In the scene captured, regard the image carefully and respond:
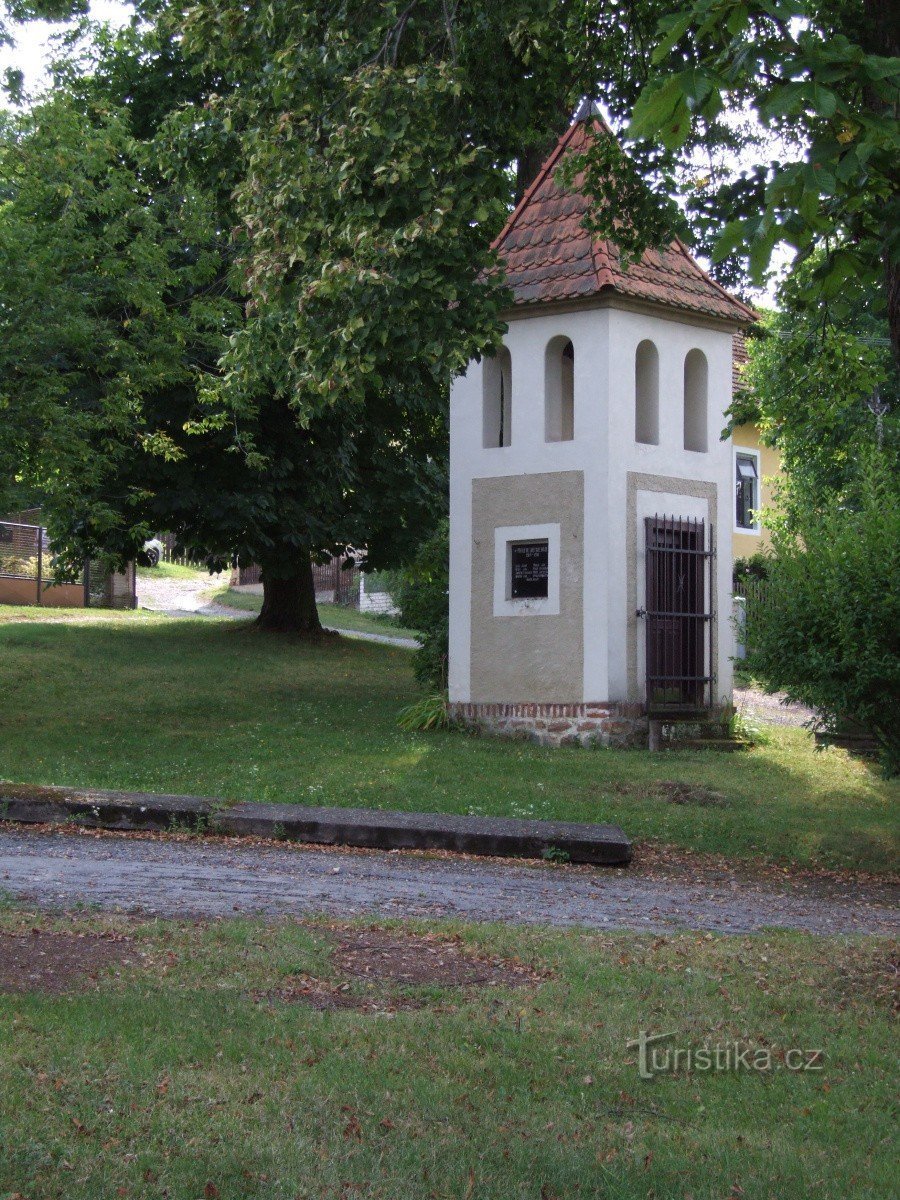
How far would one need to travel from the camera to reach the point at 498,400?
62.5 ft

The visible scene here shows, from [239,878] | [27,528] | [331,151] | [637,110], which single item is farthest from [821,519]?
[27,528]

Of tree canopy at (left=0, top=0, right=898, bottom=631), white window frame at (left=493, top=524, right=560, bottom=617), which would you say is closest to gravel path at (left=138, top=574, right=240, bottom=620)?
white window frame at (left=493, top=524, right=560, bottom=617)

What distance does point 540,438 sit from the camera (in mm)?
18109

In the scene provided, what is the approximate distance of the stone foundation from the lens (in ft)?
57.0

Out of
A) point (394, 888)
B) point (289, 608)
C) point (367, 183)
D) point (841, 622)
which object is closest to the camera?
point (394, 888)

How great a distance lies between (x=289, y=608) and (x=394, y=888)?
60.2 ft

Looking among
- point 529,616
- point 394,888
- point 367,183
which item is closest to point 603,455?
point 529,616

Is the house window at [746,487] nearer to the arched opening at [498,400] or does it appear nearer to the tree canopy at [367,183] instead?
the arched opening at [498,400]

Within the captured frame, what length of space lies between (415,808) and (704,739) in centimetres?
594

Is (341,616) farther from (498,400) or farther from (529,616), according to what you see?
(529,616)

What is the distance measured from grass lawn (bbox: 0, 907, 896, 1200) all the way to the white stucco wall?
422 inches

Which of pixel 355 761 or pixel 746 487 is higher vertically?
pixel 746 487

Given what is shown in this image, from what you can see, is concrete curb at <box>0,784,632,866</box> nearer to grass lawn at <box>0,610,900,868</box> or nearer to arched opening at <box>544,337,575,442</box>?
grass lawn at <box>0,610,900,868</box>

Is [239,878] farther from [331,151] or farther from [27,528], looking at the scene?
[27,528]
